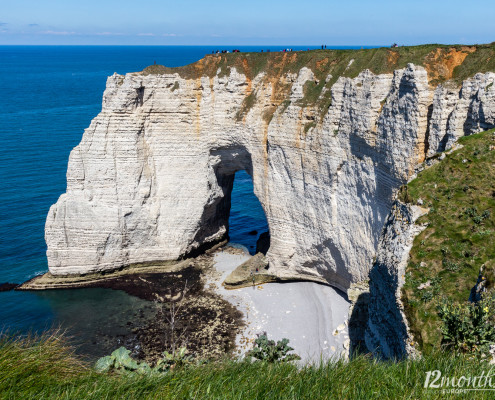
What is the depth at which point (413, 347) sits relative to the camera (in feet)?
41.7

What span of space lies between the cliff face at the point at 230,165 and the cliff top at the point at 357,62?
167 mm

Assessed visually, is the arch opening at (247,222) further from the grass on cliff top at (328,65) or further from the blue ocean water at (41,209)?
the grass on cliff top at (328,65)

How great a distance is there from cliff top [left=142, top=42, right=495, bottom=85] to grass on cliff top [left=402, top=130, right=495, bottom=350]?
917 centimetres

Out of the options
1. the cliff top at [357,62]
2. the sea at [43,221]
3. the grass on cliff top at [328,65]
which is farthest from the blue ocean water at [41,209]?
the cliff top at [357,62]

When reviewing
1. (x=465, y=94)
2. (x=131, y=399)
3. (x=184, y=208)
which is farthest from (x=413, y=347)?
(x=184, y=208)

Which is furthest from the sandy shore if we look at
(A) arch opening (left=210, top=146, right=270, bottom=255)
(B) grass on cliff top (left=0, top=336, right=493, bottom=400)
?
(B) grass on cliff top (left=0, top=336, right=493, bottom=400)

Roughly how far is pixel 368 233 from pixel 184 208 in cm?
1680

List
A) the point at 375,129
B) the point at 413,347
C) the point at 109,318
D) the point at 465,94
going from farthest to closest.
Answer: the point at 109,318 < the point at 375,129 < the point at 465,94 < the point at 413,347

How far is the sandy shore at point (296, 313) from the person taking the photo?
95.9 feet

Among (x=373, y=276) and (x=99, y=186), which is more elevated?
(x=373, y=276)

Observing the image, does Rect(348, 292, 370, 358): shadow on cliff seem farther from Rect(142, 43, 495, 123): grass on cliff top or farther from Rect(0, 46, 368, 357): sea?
Rect(0, 46, 368, 357): sea

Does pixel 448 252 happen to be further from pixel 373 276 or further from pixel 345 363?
pixel 345 363

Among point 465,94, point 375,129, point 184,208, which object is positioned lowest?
point 184,208

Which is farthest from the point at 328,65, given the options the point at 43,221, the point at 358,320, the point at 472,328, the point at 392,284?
the point at 43,221
